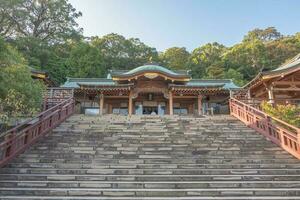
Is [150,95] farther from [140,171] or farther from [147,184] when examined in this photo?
[147,184]

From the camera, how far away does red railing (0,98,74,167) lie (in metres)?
7.72

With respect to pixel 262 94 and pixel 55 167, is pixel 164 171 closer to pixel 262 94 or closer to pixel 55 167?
pixel 55 167

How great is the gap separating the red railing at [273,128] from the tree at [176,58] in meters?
26.1

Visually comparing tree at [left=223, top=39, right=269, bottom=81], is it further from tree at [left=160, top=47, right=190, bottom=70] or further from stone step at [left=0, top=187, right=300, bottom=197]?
stone step at [left=0, top=187, right=300, bottom=197]

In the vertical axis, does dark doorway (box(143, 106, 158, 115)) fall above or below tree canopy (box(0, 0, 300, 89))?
below

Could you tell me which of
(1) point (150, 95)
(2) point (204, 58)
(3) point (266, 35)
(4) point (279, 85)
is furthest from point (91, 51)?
(3) point (266, 35)

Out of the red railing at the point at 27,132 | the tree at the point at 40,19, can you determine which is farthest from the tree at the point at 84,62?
the red railing at the point at 27,132

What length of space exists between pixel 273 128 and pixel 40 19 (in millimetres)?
35262

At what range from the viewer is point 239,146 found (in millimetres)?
9445

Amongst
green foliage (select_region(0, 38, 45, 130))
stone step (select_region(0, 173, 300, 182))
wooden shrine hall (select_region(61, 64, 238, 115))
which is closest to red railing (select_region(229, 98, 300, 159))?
stone step (select_region(0, 173, 300, 182))

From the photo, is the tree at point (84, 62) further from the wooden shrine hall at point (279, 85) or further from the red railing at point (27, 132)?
the wooden shrine hall at point (279, 85)

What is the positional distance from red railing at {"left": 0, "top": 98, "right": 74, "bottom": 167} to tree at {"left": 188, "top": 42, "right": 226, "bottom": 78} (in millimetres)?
28072

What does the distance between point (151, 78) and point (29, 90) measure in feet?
40.4

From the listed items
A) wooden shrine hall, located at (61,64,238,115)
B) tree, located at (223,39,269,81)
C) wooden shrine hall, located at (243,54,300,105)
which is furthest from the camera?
tree, located at (223,39,269,81)
